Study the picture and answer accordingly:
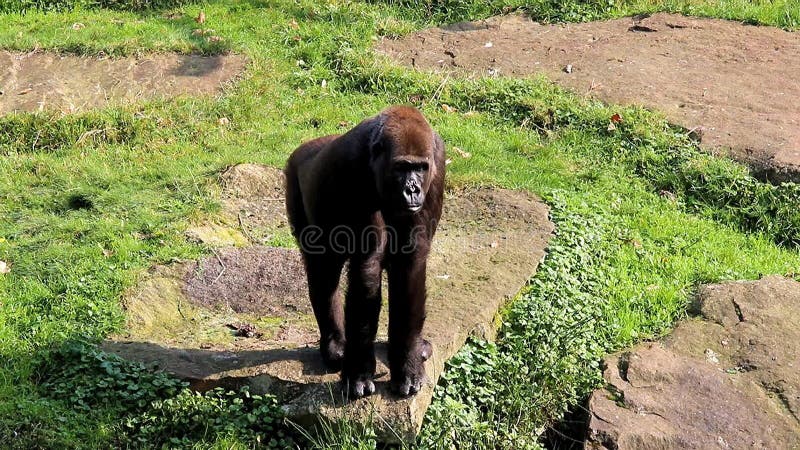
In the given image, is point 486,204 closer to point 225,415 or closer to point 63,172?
point 225,415

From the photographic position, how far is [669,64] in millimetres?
9711

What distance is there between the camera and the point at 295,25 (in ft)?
33.4

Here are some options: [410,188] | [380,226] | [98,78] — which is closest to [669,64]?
[98,78]

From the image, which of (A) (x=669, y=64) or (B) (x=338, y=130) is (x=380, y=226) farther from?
(A) (x=669, y=64)

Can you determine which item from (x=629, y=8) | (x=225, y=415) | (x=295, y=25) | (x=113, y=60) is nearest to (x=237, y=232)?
(x=225, y=415)

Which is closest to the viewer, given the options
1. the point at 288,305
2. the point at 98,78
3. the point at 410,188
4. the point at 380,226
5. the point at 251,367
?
the point at 410,188

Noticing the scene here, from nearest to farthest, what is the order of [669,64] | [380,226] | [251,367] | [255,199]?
[380,226] < [251,367] < [255,199] < [669,64]

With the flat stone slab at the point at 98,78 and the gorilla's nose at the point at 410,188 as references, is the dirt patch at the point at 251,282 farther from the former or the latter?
the flat stone slab at the point at 98,78

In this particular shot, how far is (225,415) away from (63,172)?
3.58 m

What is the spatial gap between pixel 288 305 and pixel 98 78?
14.5ft

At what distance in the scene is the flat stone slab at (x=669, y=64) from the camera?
8.40 m

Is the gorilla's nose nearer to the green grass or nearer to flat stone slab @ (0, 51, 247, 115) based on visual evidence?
the green grass

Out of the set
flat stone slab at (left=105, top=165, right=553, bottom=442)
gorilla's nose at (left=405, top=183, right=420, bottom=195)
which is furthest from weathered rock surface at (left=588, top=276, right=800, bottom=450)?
gorilla's nose at (left=405, top=183, right=420, bottom=195)

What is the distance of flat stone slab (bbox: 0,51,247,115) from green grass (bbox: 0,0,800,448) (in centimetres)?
20
